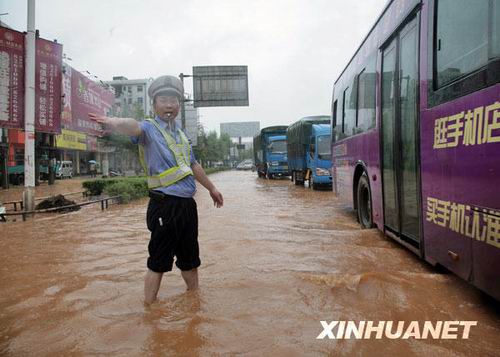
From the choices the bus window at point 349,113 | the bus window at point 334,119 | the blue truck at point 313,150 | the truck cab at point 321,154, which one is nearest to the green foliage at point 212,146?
the blue truck at point 313,150

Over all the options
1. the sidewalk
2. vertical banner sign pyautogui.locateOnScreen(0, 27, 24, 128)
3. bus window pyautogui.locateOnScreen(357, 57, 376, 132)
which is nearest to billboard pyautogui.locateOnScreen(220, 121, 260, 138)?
the sidewalk

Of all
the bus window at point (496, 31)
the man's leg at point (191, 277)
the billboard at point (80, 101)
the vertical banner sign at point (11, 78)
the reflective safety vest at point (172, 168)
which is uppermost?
the billboard at point (80, 101)

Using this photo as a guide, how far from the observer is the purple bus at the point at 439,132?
2723 mm

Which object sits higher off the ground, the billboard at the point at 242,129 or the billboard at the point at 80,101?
the billboard at the point at 242,129

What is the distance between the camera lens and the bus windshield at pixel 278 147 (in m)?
27.2

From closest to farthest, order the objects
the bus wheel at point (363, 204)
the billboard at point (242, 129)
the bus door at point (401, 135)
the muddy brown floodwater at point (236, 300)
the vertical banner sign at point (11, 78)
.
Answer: the muddy brown floodwater at point (236, 300) → the bus door at point (401, 135) → the bus wheel at point (363, 204) → the vertical banner sign at point (11, 78) → the billboard at point (242, 129)

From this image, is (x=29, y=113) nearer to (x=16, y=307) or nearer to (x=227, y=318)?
(x=16, y=307)

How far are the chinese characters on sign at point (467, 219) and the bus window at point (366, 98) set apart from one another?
101 inches

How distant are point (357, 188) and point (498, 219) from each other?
4.95 meters

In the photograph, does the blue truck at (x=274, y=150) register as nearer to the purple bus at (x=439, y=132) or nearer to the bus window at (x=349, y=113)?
the bus window at (x=349, y=113)

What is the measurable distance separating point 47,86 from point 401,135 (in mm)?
10842

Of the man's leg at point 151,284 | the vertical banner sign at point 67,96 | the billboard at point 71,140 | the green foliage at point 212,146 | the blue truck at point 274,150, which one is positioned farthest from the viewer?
the green foliage at point 212,146

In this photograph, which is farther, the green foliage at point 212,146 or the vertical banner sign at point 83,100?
the green foliage at point 212,146

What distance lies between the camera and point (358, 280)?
12.7ft
